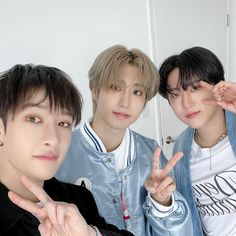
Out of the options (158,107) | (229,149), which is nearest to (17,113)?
(229,149)

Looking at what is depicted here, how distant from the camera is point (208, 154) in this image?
3.72 feet

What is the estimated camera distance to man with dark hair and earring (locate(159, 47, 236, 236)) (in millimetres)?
1080

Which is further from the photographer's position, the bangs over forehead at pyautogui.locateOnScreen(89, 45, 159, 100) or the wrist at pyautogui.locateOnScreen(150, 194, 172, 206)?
the bangs over forehead at pyautogui.locateOnScreen(89, 45, 159, 100)

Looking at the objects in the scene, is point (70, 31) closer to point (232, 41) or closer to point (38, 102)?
point (38, 102)

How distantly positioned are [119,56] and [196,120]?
0.40 metres

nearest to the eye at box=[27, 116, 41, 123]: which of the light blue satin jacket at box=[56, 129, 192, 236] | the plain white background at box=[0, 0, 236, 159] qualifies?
the light blue satin jacket at box=[56, 129, 192, 236]

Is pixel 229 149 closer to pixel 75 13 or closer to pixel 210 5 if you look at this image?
pixel 75 13

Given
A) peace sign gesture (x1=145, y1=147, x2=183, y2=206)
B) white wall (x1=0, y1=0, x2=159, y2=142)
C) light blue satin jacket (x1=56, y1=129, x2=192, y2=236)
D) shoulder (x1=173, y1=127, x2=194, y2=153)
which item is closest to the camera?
peace sign gesture (x1=145, y1=147, x2=183, y2=206)

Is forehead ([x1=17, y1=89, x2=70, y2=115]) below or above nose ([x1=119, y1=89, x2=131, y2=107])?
above

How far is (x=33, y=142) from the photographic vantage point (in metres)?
0.64

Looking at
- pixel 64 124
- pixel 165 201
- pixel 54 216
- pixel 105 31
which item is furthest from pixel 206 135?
pixel 105 31

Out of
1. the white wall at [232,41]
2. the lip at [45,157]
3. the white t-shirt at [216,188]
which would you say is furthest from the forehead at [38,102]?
the white wall at [232,41]

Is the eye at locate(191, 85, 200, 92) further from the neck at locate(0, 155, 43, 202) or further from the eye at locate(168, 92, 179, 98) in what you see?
the neck at locate(0, 155, 43, 202)

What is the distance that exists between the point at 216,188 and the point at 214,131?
23 cm
